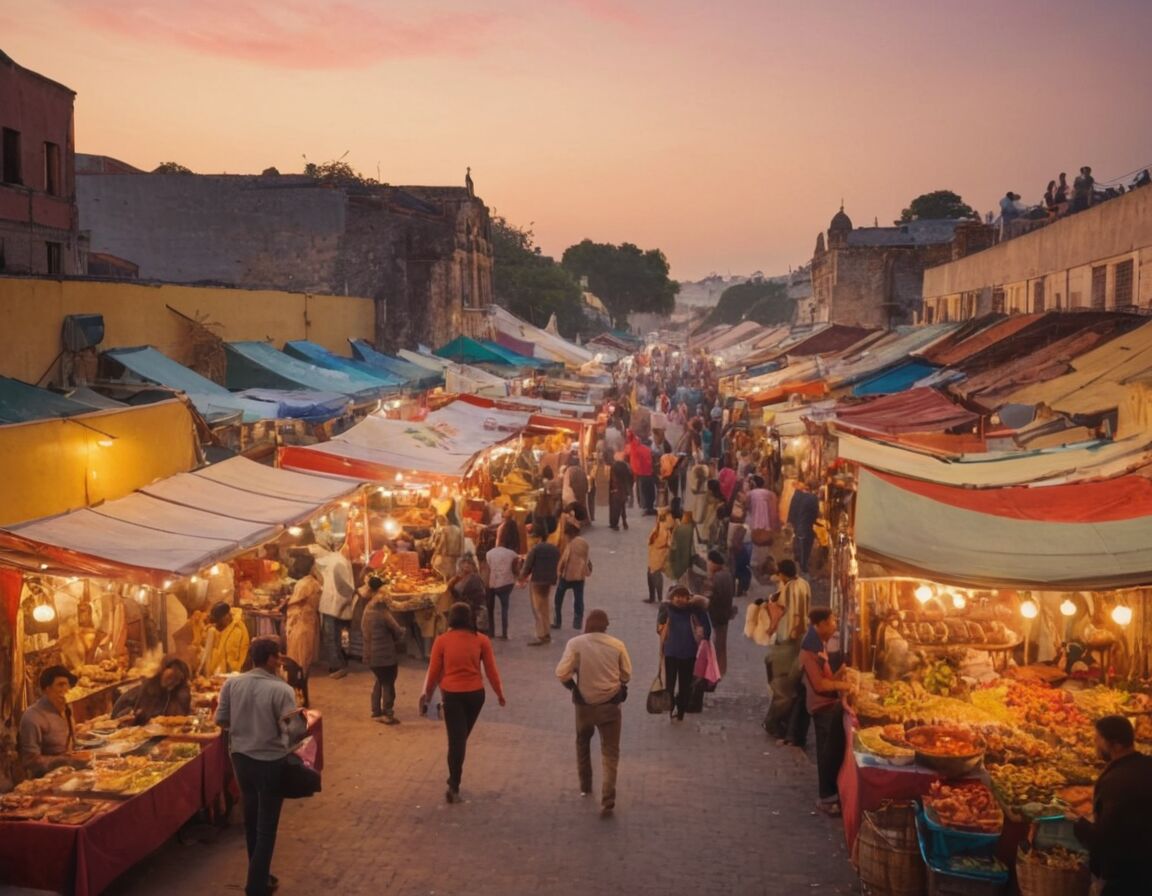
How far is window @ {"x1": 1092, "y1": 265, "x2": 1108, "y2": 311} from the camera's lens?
704 inches

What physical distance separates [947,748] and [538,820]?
276 centimetres

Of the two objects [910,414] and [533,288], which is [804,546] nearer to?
[910,414]

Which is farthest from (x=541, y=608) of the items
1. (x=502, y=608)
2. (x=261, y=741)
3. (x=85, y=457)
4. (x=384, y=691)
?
(x=261, y=741)

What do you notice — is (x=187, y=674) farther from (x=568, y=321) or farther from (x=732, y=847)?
(x=568, y=321)

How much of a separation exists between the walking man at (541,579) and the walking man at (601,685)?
5.01 meters

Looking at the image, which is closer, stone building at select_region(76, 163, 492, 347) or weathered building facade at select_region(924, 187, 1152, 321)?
weathered building facade at select_region(924, 187, 1152, 321)

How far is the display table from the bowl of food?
15.2ft

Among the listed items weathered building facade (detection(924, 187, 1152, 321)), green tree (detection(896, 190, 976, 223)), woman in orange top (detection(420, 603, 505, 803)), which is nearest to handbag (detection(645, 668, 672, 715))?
woman in orange top (detection(420, 603, 505, 803))

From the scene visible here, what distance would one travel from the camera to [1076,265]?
19.3 m

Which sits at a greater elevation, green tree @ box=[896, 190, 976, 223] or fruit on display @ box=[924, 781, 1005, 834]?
green tree @ box=[896, 190, 976, 223]

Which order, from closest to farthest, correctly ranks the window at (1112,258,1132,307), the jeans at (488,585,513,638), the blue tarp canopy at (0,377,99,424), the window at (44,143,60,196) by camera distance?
1. the blue tarp canopy at (0,377,99,424)
2. the jeans at (488,585,513,638)
3. the window at (1112,258,1132,307)
4. the window at (44,143,60,196)

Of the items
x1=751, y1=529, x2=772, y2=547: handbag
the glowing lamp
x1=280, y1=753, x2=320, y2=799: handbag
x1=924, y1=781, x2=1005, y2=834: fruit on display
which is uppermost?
the glowing lamp

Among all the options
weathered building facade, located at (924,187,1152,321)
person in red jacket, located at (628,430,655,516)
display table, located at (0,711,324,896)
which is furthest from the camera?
person in red jacket, located at (628,430,655,516)

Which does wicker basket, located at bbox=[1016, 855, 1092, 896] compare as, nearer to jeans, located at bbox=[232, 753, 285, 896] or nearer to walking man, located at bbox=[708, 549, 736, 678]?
jeans, located at bbox=[232, 753, 285, 896]
